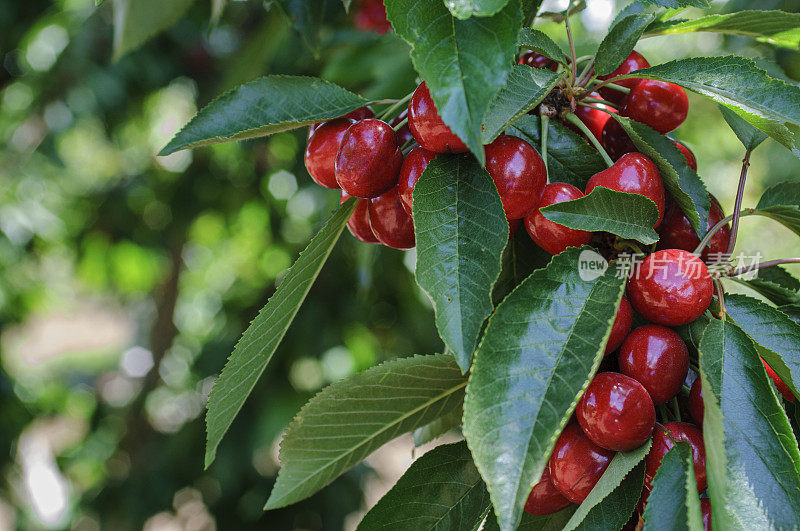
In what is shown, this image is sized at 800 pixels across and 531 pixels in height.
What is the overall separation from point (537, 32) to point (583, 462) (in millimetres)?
286

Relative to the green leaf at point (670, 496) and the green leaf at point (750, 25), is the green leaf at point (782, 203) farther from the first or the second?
the green leaf at point (670, 496)

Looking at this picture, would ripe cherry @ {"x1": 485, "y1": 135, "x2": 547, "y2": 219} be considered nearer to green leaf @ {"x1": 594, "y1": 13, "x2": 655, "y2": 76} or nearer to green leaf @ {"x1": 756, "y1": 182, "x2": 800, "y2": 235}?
green leaf @ {"x1": 594, "y1": 13, "x2": 655, "y2": 76}

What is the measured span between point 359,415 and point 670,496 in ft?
0.73

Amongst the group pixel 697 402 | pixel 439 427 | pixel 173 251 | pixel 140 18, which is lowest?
pixel 173 251

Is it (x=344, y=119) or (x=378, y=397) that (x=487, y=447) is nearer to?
(x=378, y=397)

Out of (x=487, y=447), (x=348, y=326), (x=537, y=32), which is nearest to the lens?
(x=487, y=447)

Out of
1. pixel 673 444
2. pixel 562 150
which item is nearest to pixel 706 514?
pixel 673 444

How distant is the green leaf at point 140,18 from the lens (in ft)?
2.61

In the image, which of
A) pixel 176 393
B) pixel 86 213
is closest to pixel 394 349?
pixel 176 393

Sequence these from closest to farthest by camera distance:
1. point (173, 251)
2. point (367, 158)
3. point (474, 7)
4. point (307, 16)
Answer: point (474, 7), point (367, 158), point (307, 16), point (173, 251)

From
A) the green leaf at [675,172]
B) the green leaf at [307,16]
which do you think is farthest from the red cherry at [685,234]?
the green leaf at [307,16]

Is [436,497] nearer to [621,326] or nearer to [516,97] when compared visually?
[621,326]

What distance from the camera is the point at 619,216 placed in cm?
40

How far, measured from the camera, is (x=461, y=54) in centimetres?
35
